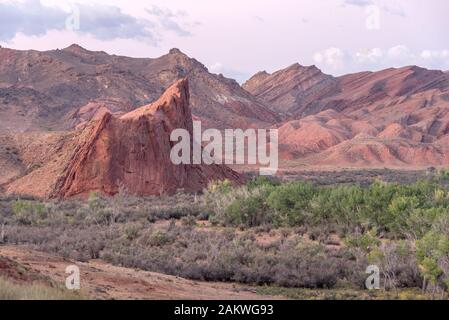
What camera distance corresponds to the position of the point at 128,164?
128 feet

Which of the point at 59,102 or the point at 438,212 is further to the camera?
the point at 59,102

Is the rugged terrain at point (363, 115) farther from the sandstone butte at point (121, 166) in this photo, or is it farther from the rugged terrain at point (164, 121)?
the sandstone butte at point (121, 166)

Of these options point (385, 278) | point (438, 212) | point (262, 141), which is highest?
point (262, 141)

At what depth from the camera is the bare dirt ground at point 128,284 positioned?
1136 centimetres

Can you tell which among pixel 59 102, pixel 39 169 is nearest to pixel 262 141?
pixel 59 102

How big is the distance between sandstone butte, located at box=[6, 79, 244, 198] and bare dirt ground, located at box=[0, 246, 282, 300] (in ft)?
74.0

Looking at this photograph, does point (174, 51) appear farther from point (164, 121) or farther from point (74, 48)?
point (164, 121)

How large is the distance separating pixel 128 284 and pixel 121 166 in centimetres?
2675

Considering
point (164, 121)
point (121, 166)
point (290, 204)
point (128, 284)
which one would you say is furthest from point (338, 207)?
point (164, 121)

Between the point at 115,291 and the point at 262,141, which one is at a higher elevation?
the point at 262,141
